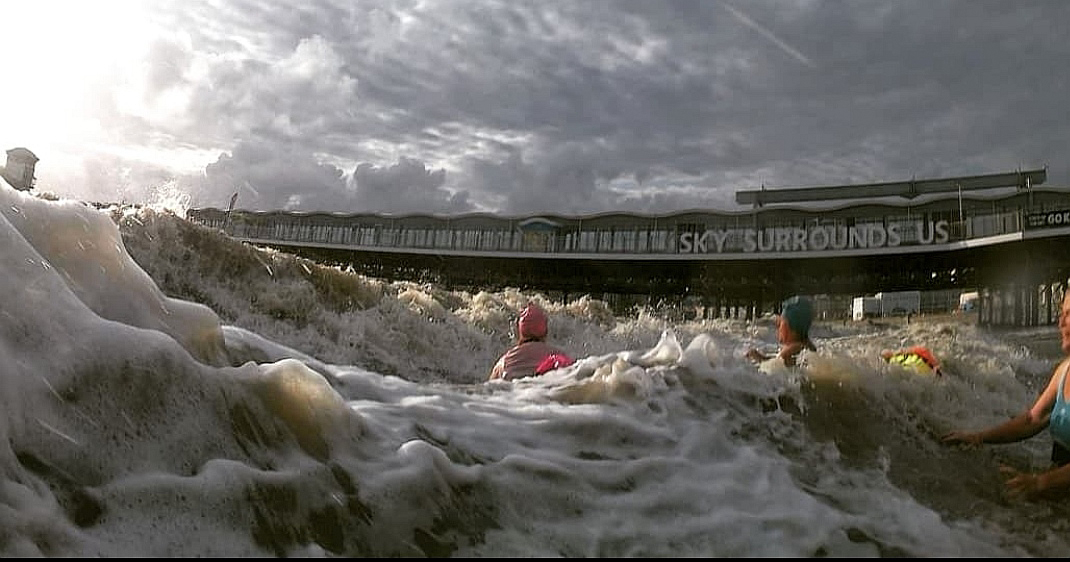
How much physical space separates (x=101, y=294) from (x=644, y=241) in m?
31.3

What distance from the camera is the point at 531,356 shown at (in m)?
5.46

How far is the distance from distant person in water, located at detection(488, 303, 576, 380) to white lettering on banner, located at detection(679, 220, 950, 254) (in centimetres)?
2704

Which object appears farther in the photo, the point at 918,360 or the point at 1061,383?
the point at 918,360

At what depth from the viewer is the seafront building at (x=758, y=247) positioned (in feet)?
92.5

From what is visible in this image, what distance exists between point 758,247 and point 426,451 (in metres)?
30.2

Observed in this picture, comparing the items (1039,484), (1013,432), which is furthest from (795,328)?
(1039,484)

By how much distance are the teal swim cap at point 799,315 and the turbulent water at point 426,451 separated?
0.86m

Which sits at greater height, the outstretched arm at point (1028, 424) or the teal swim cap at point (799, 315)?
the teal swim cap at point (799, 315)

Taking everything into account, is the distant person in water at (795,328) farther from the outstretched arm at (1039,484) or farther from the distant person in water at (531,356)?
the outstretched arm at (1039,484)

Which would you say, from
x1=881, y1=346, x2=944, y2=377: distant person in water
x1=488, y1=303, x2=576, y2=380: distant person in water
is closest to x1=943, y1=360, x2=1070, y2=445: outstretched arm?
x1=881, y1=346, x2=944, y2=377: distant person in water

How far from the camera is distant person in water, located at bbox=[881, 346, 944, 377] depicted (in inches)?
227

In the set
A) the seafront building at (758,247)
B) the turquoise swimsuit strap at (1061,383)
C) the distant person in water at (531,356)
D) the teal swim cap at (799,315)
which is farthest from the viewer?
the seafront building at (758,247)

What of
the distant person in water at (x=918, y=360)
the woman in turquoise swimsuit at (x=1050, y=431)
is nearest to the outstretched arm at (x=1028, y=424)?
the woman in turquoise swimsuit at (x=1050, y=431)

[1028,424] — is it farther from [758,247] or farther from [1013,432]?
[758,247]
